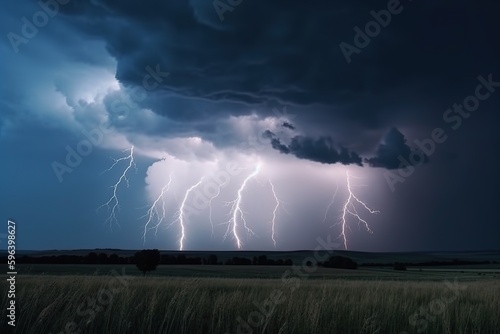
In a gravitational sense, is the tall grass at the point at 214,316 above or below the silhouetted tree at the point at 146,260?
above

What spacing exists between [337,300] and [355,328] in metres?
1.18

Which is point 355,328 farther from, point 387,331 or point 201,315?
point 201,315

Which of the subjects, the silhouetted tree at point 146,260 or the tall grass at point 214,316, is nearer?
the tall grass at point 214,316

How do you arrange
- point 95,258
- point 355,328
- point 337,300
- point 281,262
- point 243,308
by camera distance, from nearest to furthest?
1. point 355,328
2. point 243,308
3. point 337,300
4. point 95,258
5. point 281,262

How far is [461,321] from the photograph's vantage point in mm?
6441

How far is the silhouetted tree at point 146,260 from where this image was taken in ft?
149

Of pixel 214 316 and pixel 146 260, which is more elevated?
pixel 214 316

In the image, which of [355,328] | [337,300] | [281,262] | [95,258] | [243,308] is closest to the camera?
[355,328]

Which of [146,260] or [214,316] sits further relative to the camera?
[146,260]

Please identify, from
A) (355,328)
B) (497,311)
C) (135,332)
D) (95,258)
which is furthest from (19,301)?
(95,258)

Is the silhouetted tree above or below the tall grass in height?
below

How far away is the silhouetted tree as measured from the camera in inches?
1788

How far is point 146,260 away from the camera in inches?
1796

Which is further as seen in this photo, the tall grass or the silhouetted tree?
the silhouetted tree
